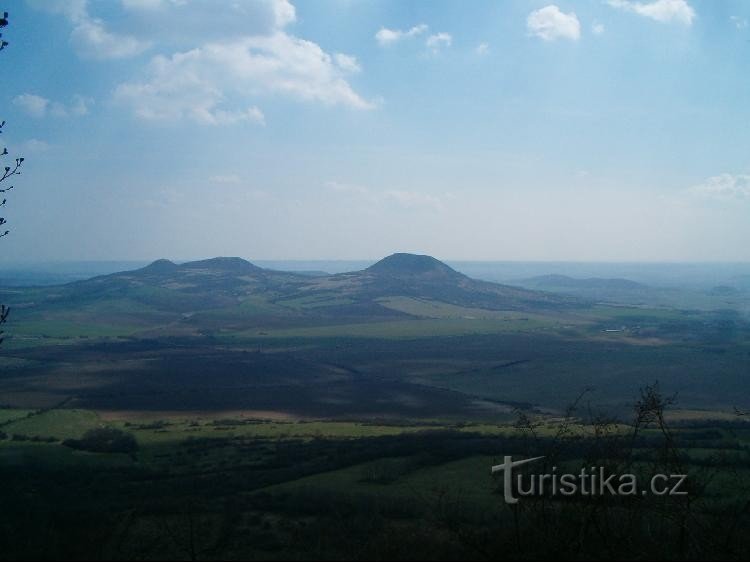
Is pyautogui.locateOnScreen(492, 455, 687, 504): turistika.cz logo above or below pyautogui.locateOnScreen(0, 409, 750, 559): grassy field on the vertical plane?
above

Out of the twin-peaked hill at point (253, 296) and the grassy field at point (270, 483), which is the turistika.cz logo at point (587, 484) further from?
the twin-peaked hill at point (253, 296)

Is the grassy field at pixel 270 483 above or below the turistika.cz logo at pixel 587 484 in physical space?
below

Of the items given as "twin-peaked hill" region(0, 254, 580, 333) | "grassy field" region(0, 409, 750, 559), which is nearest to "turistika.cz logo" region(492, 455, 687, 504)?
"grassy field" region(0, 409, 750, 559)

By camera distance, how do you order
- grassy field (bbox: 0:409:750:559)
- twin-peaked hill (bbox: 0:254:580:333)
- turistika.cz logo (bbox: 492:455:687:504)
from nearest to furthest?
turistika.cz logo (bbox: 492:455:687:504) → grassy field (bbox: 0:409:750:559) → twin-peaked hill (bbox: 0:254:580:333)

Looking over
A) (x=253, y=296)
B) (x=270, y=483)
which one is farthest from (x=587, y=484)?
(x=253, y=296)

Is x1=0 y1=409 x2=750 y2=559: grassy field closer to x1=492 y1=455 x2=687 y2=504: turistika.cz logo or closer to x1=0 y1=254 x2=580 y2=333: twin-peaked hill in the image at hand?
x1=492 y1=455 x2=687 y2=504: turistika.cz logo

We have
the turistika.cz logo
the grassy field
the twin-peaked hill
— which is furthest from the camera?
the twin-peaked hill

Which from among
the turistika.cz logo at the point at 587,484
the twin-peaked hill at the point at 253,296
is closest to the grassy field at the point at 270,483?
the turistika.cz logo at the point at 587,484
